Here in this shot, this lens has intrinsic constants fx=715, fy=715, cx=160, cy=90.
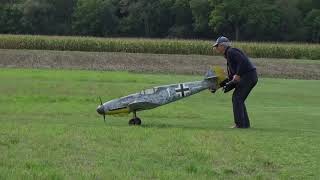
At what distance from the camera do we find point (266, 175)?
885 cm

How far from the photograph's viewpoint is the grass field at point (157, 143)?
886 cm

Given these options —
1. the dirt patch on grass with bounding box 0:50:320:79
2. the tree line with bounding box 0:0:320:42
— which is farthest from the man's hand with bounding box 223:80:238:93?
the tree line with bounding box 0:0:320:42

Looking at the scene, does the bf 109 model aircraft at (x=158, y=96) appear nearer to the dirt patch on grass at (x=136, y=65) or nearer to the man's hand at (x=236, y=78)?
the man's hand at (x=236, y=78)

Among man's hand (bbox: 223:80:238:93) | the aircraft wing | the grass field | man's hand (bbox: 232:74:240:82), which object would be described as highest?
man's hand (bbox: 232:74:240:82)

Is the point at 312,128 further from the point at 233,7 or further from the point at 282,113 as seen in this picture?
the point at 233,7

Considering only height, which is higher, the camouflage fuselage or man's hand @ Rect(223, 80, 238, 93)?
man's hand @ Rect(223, 80, 238, 93)

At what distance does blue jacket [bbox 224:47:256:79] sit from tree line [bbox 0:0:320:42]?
88652mm

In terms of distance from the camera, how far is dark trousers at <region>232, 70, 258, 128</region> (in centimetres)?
1492

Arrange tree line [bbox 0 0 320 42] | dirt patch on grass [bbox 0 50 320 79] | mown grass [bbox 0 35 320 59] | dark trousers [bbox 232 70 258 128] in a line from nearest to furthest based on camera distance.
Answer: dark trousers [bbox 232 70 258 128]
dirt patch on grass [bbox 0 50 320 79]
mown grass [bbox 0 35 320 59]
tree line [bbox 0 0 320 42]

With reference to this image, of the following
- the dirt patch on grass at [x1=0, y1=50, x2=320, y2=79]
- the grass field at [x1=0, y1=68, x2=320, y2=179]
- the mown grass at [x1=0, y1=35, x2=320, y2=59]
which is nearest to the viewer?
the grass field at [x1=0, y1=68, x2=320, y2=179]

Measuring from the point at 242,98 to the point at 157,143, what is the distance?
4.04 meters

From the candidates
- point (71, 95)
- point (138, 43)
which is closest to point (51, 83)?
point (71, 95)

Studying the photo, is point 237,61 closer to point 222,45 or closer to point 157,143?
point 222,45

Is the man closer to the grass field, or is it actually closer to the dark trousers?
the dark trousers
